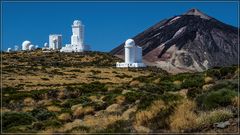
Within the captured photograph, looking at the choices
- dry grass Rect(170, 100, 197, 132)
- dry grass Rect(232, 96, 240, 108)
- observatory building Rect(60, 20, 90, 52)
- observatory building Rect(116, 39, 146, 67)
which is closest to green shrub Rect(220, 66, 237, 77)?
dry grass Rect(232, 96, 240, 108)

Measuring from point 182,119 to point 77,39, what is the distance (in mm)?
95785

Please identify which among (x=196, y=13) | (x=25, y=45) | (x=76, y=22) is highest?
(x=196, y=13)

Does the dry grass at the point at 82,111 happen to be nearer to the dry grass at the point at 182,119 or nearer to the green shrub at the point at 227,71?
the dry grass at the point at 182,119

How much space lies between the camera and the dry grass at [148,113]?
13469 mm

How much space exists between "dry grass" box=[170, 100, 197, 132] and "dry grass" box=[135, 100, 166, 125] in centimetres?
66

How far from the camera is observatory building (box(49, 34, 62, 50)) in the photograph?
→ 117 metres

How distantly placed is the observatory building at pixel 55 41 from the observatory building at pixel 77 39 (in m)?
7.33

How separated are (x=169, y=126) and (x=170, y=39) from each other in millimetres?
101235

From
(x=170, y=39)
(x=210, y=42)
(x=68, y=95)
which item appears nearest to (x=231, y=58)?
(x=210, y=42)

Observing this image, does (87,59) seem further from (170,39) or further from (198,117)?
(198,117)

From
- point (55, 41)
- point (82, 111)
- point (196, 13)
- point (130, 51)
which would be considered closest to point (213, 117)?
point (82, 111)

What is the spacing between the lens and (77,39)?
107 meters

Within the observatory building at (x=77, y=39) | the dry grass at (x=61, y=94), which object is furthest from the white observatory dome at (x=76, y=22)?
the dry grass at (x=61, y=94)

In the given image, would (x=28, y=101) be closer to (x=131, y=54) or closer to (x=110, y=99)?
(x=110, y=99)
